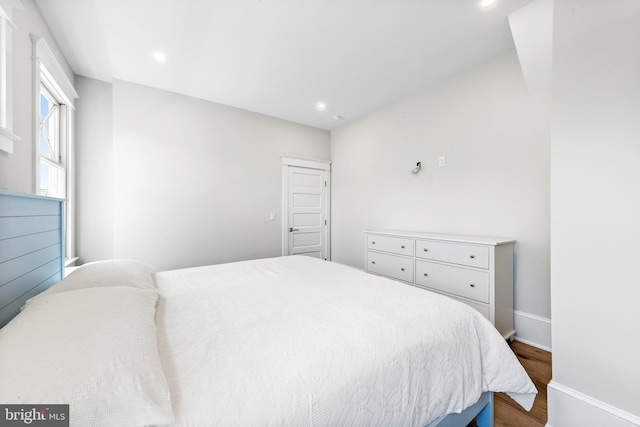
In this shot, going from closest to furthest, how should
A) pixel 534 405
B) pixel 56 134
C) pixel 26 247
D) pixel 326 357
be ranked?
pixel 326 357 → pixel 26 247 → pixel 534 405 → pixel 56 134

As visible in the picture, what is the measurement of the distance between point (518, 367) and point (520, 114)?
2156 millimetres

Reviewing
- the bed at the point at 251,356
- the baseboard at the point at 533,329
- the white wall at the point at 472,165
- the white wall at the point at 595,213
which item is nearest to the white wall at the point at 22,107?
the bed at the point at 251,356

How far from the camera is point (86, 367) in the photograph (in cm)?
60

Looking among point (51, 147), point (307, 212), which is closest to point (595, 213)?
point (307, 212)

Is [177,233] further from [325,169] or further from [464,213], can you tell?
[464,213]

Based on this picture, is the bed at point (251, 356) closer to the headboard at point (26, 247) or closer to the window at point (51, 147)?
the headboard at point (26, 247)

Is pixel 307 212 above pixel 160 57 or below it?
below

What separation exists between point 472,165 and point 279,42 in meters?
2.27

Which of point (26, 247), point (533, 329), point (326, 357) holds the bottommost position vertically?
point (533, 329)

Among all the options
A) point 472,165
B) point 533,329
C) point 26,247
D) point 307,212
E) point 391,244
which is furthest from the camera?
point 307,212

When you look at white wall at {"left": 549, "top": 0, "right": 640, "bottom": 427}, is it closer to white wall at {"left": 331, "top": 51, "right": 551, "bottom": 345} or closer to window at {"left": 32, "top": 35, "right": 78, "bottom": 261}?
white wall at {"left": 331, "top": 51, "right": 551, "bottom": 345}

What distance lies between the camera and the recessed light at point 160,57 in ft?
7.59

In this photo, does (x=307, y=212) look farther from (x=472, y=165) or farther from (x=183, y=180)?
(x=472, y=165)


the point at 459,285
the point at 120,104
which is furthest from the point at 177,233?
the point at 459,285
